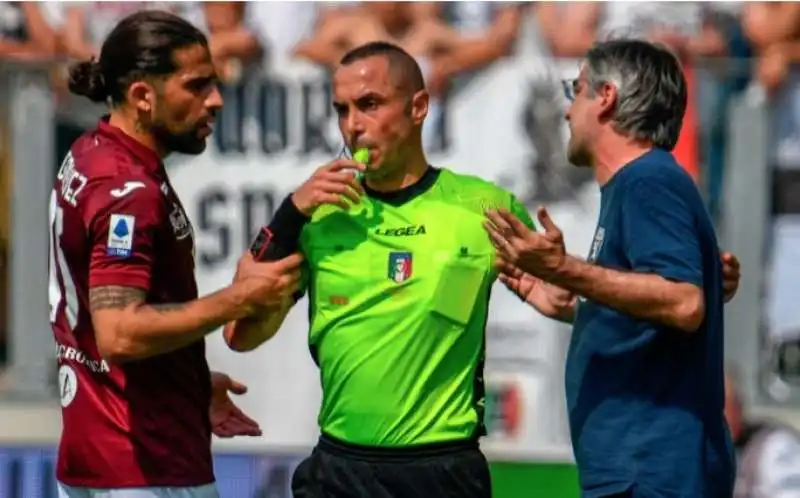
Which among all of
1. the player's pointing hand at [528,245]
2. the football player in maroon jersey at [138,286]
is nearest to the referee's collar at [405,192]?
the football player in maroon jersey at [138,286]

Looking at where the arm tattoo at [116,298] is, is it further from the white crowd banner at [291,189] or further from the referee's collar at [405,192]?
the white crowd banner at [291,189]

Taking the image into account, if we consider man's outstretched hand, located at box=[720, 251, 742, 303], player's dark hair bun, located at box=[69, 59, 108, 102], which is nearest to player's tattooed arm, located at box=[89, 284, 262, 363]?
player's dark hair bun, located at box=[69, 59, 108, 102]

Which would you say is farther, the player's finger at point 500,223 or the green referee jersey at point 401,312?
the green referee jersey at point 401,312

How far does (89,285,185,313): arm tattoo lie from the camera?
3229 millimetres

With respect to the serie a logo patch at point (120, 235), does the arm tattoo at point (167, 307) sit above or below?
below

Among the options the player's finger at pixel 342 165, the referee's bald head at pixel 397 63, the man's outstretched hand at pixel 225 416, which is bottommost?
the man's outstretched hand at pixel 225 416

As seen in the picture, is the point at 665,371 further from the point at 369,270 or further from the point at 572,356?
the point at 369,270

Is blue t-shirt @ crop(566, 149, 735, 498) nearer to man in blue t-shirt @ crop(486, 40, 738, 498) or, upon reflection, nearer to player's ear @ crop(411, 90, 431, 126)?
man in blue t-shirt @ crop(486, 40, 738, 498)

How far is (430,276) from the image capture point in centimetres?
356

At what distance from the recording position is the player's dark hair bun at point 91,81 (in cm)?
351

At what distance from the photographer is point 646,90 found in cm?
340

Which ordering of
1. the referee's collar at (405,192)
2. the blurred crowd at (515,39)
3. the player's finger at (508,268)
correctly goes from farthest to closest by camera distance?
the blurred crowd at (515,39)
the referee's collar at (405,192)
the player's finger at (508,268)

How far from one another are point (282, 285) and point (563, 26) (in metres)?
2.36

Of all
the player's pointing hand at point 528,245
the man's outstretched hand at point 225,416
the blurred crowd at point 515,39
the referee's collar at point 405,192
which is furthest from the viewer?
the blurred crowd at point 515,39
